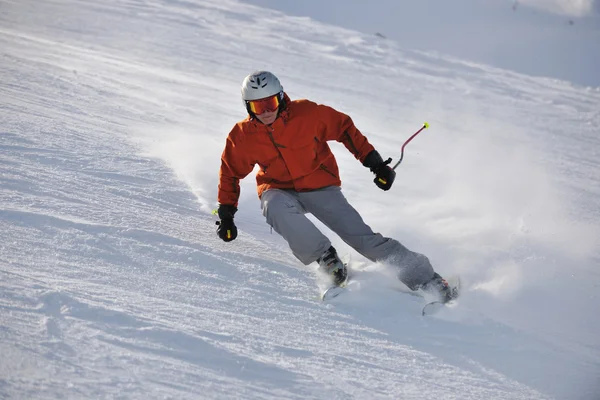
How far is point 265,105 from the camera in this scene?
3760mm

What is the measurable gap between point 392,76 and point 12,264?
36.0 ft

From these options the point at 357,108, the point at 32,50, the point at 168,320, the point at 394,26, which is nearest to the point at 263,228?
the point at 168,320

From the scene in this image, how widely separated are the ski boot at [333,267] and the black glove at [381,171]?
678 millimetres

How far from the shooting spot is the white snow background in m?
2.57

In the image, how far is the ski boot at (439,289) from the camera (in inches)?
140

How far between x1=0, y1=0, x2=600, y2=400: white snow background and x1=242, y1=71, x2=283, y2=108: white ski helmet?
1121 millimetres

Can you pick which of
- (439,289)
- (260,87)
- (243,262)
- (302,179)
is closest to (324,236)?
(302,179)

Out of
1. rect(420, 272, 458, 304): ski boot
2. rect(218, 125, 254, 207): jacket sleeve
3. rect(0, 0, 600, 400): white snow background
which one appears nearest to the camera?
rect(0, 0, 600, 400): white snow background

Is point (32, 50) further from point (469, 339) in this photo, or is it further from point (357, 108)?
point (469, 339)

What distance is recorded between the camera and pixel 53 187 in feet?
14.2

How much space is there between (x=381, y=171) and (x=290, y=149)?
2.22 feet

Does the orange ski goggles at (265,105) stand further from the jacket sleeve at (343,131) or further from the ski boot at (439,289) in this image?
the ski boot at (439,289)

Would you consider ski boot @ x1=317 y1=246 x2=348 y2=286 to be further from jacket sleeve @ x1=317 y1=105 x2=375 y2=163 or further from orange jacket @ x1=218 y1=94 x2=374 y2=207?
jacket sleeve @ x1=317 y1=105 x2=375 y2=163

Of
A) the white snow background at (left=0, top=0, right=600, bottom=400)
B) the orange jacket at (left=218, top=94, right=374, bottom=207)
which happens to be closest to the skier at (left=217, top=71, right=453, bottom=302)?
the orange jacket at (left=218, top=94, right=374, bottom=207)
